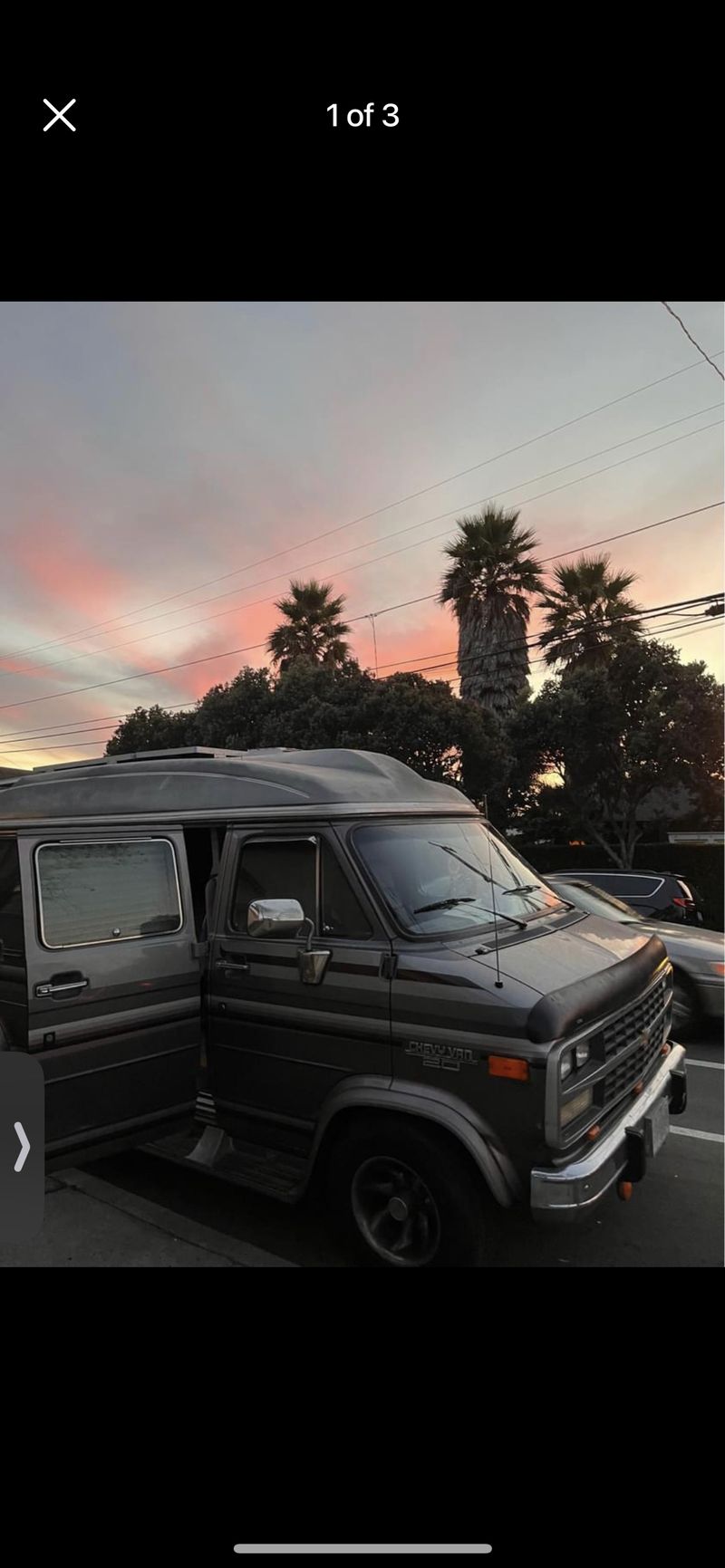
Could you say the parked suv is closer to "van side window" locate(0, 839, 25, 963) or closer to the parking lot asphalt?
the parking lot asphalt

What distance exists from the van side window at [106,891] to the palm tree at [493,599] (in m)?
17.7

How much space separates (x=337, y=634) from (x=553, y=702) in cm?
889

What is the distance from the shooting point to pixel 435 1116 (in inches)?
113

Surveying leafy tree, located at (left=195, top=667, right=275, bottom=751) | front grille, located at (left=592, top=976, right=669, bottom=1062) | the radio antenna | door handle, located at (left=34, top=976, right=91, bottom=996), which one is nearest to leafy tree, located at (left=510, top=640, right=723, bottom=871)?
leafy tree, located at (left=195, top=667, right=275, bottom=751)

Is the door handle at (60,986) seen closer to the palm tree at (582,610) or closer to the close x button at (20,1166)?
the close x button at (20,1166)

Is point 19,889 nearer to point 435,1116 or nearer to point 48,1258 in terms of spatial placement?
point 48,1258

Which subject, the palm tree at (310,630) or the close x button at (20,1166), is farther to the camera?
the palm tree at (310,630)

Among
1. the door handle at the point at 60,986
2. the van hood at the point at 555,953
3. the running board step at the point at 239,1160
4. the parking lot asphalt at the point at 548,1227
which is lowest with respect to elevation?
the parking lot asphalt at the point at 548,1227

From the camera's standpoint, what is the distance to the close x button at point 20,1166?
198 cm

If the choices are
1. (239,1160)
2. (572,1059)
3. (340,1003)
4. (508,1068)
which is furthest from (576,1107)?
(239,1160)

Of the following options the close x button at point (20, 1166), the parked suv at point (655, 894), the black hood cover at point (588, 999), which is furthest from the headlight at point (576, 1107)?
the parked suv at point (655, 894)

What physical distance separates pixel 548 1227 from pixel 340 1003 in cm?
158

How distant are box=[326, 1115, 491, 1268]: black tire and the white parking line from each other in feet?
A: 8.57

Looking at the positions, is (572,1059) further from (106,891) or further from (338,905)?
(106,891)
